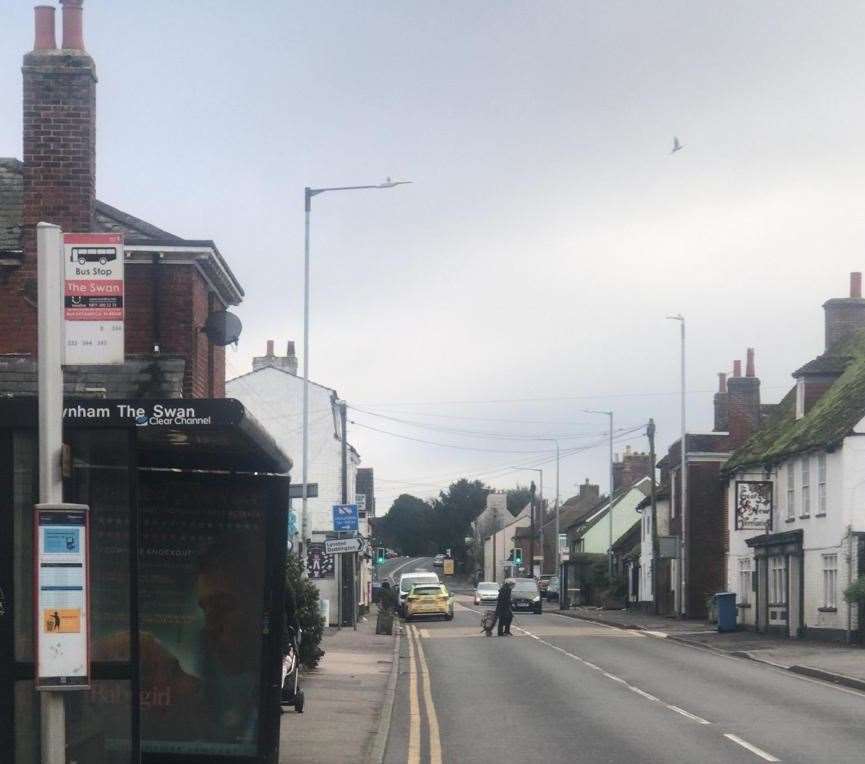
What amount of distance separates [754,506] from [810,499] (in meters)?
3.59

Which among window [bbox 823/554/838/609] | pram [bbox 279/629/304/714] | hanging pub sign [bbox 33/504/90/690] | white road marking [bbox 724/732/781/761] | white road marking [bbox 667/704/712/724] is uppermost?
hanging pub sign [bbox 33/504/90/690]

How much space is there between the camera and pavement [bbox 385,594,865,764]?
15.2 m

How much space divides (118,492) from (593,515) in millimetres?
96460

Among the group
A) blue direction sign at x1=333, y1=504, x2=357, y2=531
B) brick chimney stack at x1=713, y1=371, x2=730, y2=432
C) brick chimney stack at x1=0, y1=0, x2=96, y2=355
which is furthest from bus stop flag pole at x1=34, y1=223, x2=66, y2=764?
brick chimney stack at x1=713, y1=371, x2=730, y2=432

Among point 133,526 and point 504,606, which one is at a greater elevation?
point 133,526

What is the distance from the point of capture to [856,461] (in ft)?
126

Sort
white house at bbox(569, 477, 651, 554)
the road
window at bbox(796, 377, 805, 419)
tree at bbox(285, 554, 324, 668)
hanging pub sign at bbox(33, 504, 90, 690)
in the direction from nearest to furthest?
hanging pub sign at bbox(33, 504, 90, 690), the road, tree at bbox(285, 554, 324, 668), window at bbox(796, 377, 805, 419), white house at bbox(569, 477, 651, 554)

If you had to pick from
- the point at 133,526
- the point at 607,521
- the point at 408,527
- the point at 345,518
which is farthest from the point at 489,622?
the point at 408,527

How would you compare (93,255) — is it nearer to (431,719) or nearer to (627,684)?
(431,719)

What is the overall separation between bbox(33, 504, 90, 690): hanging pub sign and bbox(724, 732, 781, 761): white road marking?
344 inches

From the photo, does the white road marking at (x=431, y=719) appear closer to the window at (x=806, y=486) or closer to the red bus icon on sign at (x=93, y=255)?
the red bus icon on sign at (x=93, y=255)

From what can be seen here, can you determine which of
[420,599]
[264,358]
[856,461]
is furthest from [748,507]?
[264,358]

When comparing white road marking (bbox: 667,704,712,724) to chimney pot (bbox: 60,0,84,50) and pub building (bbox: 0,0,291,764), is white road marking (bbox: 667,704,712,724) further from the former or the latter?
chimney pot (bbox: 60,0,84,50)

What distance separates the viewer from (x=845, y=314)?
47406 mm
